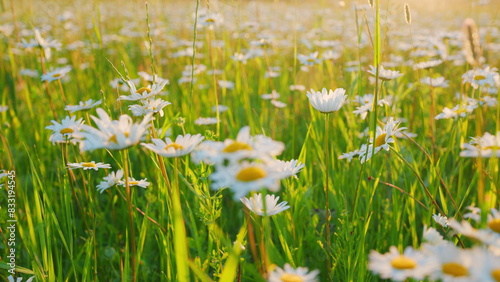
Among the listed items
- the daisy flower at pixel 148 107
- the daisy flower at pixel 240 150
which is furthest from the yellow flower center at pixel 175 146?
the daisy flower at pixel 148 107

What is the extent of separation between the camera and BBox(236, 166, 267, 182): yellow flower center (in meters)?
0.61

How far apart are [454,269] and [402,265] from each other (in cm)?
10

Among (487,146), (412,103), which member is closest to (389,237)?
(487,146)

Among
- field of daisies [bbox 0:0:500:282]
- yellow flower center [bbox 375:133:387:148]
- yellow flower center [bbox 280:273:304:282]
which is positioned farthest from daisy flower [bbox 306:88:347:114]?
yellow flower center [bbox 280:273:304:282]

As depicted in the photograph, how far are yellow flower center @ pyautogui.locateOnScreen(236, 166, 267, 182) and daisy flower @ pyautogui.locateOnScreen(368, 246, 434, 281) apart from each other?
212mm

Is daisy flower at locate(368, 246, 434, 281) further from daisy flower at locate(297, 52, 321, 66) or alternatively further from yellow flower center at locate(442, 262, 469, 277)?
daisy flower at locate(297, 52, 321, 66)

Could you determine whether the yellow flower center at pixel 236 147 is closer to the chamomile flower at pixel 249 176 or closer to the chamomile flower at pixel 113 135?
the chamomile flower at pixel 249 176

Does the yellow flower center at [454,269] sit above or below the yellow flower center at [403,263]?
above

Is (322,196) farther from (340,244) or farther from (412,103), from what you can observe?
(412,103)

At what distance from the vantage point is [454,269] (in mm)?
521

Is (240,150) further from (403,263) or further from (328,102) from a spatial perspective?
(328,102)

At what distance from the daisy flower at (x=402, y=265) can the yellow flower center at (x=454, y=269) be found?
0.06ft

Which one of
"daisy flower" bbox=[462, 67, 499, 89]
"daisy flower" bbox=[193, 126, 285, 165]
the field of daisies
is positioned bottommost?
the field of daisies

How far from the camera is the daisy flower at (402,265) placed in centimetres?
55
